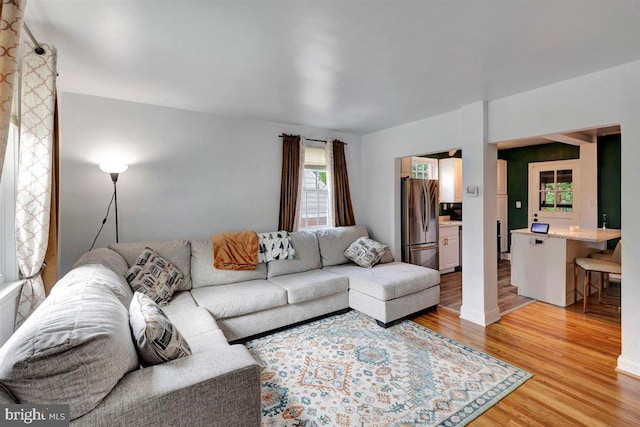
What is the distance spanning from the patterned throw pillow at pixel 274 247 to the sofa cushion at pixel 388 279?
628 mm

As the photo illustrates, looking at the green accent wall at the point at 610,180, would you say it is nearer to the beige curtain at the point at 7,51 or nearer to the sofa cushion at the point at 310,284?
the sofa cushion at the point at 310,284

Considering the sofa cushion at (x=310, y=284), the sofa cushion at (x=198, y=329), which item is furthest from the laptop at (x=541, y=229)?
the sofa cushion at (x=198, y=329)

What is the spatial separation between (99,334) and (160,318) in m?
0.39

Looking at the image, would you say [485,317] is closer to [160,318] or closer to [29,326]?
[160,318]

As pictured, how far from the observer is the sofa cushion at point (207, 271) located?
10.7ft

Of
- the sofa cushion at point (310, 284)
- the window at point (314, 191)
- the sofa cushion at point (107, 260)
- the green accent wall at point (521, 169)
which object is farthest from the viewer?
the green accent wall at point (521, 169)

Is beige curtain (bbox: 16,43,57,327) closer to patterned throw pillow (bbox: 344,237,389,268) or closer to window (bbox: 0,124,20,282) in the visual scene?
window (bbox: 0,124,20,282)

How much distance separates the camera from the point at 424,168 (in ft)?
18.8

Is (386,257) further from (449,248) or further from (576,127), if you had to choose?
(576,127)

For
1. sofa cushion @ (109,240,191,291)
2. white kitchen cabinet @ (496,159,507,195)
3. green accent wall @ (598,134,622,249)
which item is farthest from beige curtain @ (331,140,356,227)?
green accent wall @ (598,134,622,249)

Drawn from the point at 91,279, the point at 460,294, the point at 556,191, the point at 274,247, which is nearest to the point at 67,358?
the point at 91,279

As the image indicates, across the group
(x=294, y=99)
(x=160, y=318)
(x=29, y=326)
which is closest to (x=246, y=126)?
(x=294, y=99)

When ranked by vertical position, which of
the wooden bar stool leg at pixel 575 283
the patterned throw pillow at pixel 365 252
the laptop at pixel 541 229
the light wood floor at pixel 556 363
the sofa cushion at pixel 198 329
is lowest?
the light wood floor at pixel 556 363

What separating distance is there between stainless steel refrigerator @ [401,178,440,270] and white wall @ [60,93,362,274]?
1.89 m
